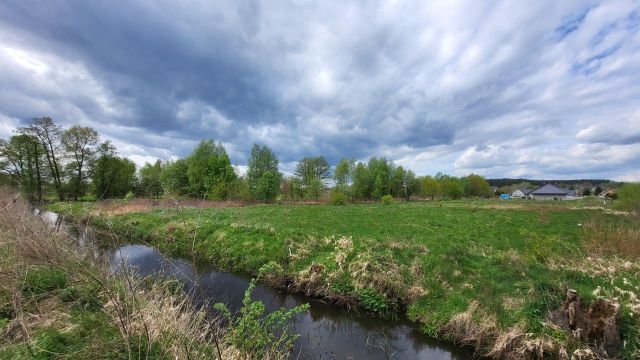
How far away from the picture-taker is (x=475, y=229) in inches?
666

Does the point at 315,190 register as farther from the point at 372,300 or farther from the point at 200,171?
the point at 372,300

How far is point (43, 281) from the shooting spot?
5973mm

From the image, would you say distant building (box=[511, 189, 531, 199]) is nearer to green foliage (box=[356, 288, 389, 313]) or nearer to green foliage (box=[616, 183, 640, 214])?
green foliage (box=[616, 183, 640, 214])

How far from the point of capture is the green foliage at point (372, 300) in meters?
8.87

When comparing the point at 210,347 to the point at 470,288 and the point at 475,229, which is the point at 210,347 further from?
the point at 475,229

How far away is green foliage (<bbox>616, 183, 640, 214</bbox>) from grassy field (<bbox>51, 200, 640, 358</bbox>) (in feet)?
54.7

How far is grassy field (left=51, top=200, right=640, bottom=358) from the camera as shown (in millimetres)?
6855

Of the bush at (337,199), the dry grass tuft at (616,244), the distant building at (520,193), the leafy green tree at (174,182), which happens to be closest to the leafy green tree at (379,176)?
the bush at (337,199)

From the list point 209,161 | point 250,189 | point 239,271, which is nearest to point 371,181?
point 250,189

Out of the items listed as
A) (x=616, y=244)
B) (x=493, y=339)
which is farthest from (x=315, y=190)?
(x=493, y=339)

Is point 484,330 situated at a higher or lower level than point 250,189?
lower

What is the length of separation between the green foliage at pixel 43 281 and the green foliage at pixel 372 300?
7526 mm

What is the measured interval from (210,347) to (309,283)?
18.8 feet

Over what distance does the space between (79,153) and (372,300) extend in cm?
5341
